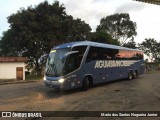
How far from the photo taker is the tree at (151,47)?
92188mm

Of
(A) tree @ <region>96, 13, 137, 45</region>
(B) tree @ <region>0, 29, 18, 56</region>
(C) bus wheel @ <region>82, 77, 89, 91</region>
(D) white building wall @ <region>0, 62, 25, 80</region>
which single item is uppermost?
(A) tree @ <region>96, 13, 137, 45</region>

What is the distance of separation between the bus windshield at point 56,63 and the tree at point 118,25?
63.3m

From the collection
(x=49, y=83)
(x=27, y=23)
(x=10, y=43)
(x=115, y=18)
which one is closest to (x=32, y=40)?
(x=27, y=23)

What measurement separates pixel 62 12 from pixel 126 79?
24.8 metres

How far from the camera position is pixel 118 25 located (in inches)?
3204

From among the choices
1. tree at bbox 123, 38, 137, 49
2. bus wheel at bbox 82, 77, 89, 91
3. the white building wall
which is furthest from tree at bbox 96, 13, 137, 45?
bus wheel at bbox 82, 77, 89, 91

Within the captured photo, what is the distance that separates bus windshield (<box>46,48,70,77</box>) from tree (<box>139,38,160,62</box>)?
7686 centimetres

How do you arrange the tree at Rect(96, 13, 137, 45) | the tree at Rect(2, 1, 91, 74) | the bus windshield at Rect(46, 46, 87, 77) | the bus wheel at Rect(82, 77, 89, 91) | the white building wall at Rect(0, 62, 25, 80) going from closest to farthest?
1. the bus windshield at Rect(46, 46, 87, 77)
2. the bus wheel at Rect(82, 77, 89, 91)
3. the white building wall at Rect(0, 62, 25, 80)
4. the tree at Rect(2, 1, 91, 74)
5. the tree at Rect(96, 13, 137, 45)

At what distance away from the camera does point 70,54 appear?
17812 mm

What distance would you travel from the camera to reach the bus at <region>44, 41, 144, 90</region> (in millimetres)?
17609

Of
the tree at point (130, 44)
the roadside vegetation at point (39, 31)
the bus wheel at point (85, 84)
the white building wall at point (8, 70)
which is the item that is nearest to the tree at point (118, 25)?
the tree at point (130, 44)

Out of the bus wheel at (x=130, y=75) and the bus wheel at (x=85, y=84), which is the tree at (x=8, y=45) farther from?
the bus wheel at (x=85, y=84)

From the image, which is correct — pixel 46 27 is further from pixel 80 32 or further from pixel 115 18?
pixel 115 18

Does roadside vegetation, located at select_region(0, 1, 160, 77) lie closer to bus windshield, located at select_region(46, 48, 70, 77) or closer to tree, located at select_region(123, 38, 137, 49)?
bus windshield, located at select_region(46, 48, 70, 77)
